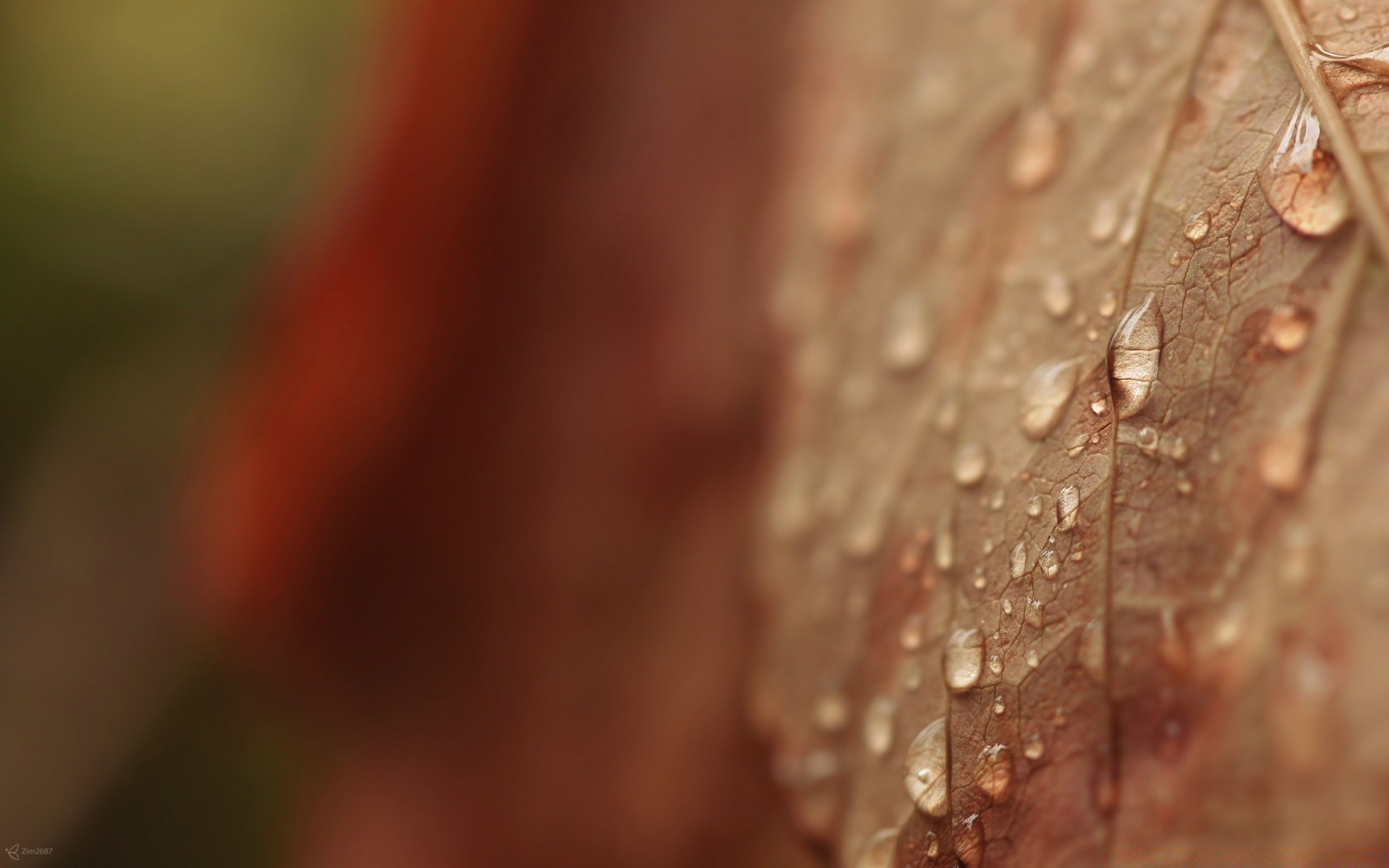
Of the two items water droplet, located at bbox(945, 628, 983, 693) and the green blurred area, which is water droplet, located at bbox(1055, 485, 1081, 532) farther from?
the green blurred area

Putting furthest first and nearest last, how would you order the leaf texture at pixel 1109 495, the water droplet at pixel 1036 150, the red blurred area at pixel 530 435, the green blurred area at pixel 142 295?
the green blurred area at pixel 142 295
the red blurred area at pixel 530 435
the water droplet at pixel 1036 150
the leaf texture at pixel 1109 495

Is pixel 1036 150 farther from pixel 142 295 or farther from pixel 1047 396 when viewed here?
pixel 142 295

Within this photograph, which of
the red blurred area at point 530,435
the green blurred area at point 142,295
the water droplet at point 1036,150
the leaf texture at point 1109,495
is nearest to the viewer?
the leaf texture at point 1109,495

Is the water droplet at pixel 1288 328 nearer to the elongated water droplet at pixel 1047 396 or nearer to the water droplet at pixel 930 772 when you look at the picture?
the elongated water droplet at pixel 1047 396

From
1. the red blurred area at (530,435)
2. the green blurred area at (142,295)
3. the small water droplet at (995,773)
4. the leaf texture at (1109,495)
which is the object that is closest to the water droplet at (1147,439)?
the leaf texture at (1109,495)

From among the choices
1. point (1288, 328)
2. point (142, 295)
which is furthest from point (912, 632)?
point (142, 295)

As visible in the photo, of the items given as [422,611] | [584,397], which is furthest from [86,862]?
[584,397]

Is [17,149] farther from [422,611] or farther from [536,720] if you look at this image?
[536,720]
